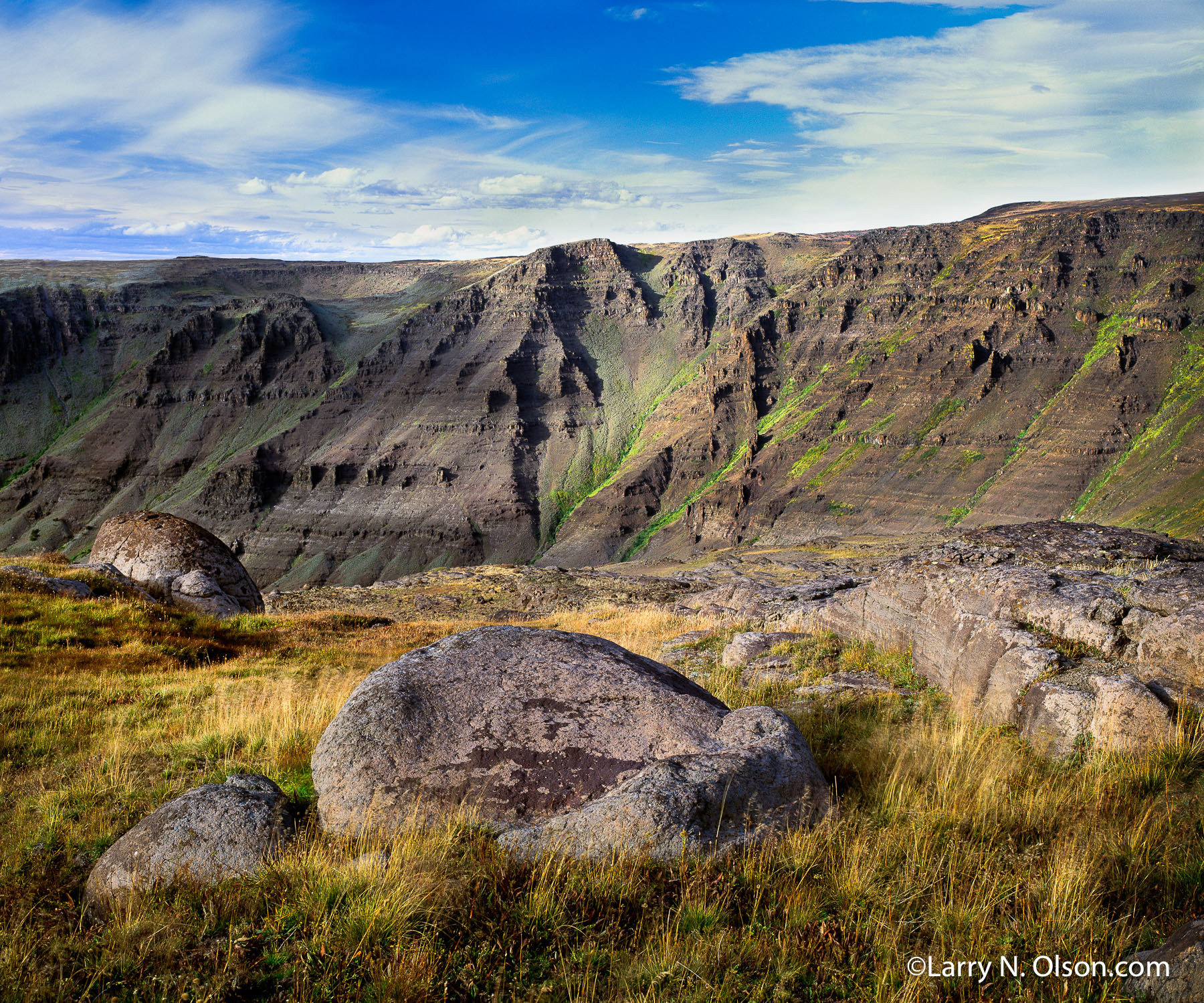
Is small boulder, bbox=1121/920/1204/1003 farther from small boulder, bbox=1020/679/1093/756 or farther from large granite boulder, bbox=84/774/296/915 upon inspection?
large granite boulder, bbox=84/774/296/915

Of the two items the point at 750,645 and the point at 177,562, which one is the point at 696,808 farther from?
the point at 177,562

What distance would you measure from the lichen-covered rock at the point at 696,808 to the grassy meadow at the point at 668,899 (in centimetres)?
16

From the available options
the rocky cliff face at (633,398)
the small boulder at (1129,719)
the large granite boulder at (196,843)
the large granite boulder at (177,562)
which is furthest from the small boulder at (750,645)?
the rocky cliff face at (633,398)

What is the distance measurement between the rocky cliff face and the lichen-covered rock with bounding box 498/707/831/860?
78228mm

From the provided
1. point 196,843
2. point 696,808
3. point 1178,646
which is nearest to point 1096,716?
point 1178,646

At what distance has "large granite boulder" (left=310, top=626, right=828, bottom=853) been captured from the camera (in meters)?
4.77

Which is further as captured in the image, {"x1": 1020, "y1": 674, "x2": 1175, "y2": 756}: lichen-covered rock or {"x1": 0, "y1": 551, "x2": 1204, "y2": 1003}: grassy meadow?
{"x1": 1020, "y1": 674, "x2": 1175, "y2": 756}: lichen-covered rock

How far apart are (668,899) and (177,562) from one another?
70.1 feet

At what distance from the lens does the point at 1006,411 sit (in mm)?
92188

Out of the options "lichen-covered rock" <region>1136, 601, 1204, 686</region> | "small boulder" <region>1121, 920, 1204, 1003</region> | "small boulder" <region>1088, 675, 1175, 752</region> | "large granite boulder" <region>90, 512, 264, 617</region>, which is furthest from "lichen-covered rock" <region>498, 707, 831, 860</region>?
"large granite boulder" <region>90, 512, 264, 617</region>

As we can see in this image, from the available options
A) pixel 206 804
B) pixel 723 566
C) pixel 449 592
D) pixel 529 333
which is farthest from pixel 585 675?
pixel 529 333

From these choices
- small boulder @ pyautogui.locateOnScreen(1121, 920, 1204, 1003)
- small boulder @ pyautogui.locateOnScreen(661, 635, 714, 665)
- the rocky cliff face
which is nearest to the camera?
small boulder @ pyautogui.locateOnScreen(1121, 920, 1204, 1003)

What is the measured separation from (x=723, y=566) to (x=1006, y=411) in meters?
52.5

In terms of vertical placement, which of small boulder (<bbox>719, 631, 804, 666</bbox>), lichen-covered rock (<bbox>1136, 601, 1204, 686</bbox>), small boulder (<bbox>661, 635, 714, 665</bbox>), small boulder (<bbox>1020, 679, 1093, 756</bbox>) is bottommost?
small boulder (<bbox>661, 635, 714, 665</bbox>)
